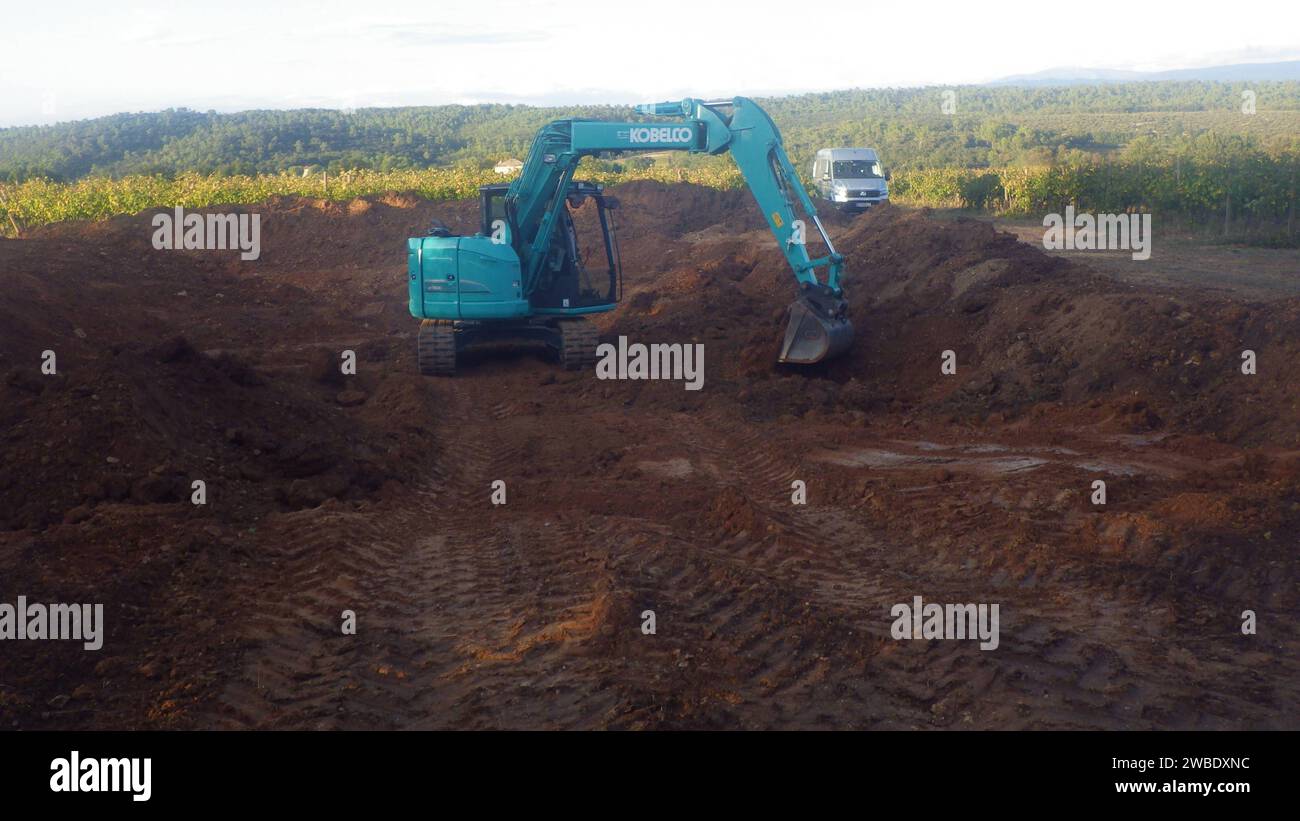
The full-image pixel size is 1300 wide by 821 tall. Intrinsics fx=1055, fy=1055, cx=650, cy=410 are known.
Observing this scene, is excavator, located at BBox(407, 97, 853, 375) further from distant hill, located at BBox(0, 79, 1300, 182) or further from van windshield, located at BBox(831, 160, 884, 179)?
distant hill, located at BBox(0, 79, 1300, 182)

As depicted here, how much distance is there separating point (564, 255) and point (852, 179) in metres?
22.5

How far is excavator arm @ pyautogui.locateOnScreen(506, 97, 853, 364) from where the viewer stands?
13.2 metres

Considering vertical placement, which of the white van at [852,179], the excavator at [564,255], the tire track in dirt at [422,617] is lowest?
the tire track in dirt at [422,617]

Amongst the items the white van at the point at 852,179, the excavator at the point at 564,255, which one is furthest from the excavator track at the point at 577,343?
the white van at the point at 852,179

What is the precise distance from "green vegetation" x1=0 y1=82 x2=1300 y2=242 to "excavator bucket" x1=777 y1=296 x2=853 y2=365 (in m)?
16.6

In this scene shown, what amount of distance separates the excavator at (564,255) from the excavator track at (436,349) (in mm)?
14

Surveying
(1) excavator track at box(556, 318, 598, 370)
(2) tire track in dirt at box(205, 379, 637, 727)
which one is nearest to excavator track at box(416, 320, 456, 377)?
(1) excavator track at box(556, 318, 598, 370)

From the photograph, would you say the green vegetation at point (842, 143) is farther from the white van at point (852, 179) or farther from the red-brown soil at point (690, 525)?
the red-brown soil at point (690, 525)

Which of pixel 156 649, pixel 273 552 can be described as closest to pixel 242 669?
pixel 156 649

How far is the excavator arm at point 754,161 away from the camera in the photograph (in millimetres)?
13234

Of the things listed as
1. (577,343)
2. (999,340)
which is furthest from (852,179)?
(577,343)

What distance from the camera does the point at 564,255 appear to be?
1542 cm

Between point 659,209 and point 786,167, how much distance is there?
2623 centimetres

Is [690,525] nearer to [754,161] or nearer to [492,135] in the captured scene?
[754,161]
